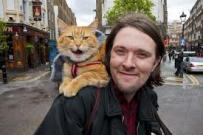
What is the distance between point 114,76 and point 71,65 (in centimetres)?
159

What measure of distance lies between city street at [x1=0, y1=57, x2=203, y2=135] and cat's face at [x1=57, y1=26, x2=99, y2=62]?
17.2 feet

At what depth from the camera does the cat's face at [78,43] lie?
3732 millimetres

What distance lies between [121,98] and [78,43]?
1.81 meters

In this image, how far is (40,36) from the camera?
4269 centimetres

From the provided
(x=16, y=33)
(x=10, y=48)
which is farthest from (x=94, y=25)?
(x=10, y=48)

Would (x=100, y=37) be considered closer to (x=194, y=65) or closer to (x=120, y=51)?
(x=120, y=51)

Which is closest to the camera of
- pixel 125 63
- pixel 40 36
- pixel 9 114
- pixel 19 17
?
pixel 125 63

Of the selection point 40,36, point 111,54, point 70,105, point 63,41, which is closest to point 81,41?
point 63,41

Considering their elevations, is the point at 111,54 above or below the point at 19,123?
above

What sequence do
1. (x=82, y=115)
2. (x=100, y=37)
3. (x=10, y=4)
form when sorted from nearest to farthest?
(x=82, y=115), (x=100, y=37), (x=10, y=4)

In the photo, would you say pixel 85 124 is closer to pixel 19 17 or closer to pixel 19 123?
pixel 19 123

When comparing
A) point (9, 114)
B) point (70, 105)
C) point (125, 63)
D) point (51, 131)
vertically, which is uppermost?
point (125, 63)

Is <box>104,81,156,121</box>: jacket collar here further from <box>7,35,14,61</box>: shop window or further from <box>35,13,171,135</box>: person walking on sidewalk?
<box>7,35,14,61</box>: shop window

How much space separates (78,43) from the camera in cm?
383
